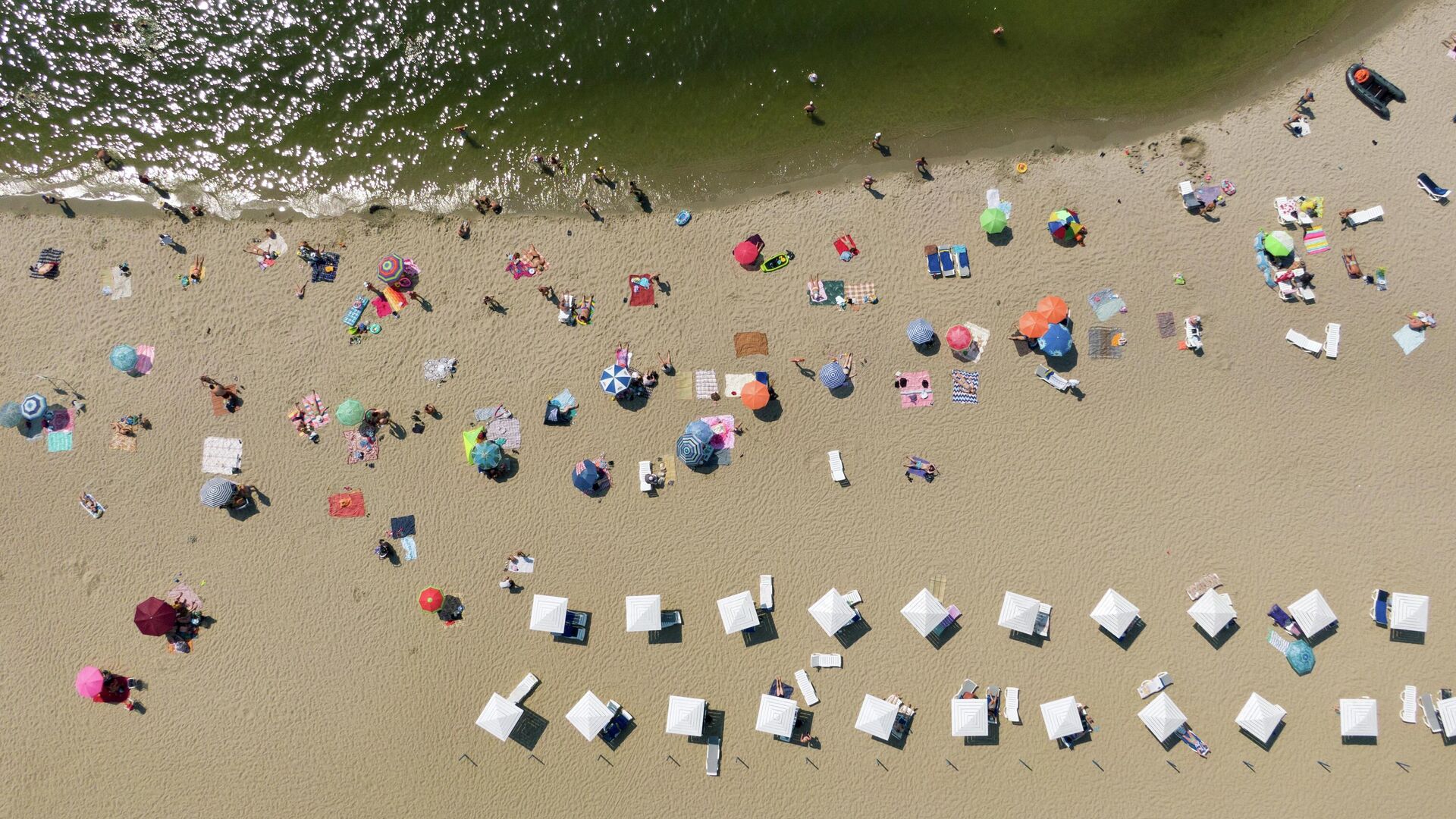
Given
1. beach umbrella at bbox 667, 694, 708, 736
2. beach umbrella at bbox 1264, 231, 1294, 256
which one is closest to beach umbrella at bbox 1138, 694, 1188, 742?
beach umbrella at bbox 667, 694, 708, 736

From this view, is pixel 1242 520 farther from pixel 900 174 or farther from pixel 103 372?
pixel 103 372

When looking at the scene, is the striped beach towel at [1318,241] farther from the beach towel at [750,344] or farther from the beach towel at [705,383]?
the beach towel at [705,383]

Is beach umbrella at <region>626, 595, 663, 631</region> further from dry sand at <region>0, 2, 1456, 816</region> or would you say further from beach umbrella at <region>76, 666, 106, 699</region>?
beach umbrella at <region>76, 666, 106, 699</region>

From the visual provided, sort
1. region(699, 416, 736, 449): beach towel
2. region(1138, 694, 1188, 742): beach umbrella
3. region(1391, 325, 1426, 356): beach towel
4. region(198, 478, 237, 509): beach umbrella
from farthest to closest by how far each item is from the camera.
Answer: region(699, 416, 736, 449): beach towel
region(198, 478, 237, 509): beach umbrella
region(1391, 325, 1426, 356): beach towel
region(1138, 694, 1188, 742): beach umbrella

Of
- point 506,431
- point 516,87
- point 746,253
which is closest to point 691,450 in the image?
point 506,431

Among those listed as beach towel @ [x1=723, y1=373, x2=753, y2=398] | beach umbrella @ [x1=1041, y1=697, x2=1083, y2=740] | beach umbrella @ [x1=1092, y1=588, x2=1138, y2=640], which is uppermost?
beach towel @ [x1=723, y1=373, x2=753, y2=398]

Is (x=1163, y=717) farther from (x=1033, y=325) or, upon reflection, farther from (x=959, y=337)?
(x=959, y=337)
